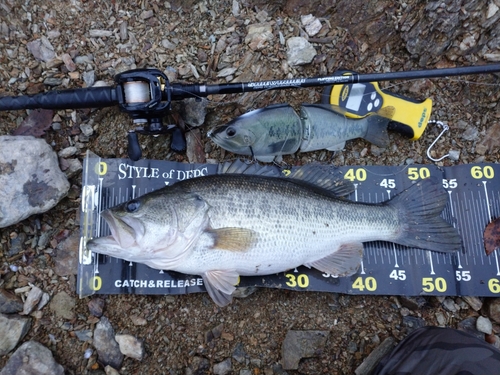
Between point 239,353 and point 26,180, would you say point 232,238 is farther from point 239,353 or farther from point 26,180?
point 26,180

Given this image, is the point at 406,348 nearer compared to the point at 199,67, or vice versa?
the point at 406,348

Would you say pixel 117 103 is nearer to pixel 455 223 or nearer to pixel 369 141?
pixel 369 141

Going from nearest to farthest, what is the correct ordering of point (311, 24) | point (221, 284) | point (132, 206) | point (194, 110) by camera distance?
point (132, 206)
point (221, 284)
point (194, 110)
point (311, 24)

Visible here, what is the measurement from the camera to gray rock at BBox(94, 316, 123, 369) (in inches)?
125

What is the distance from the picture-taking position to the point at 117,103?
10.1 feet

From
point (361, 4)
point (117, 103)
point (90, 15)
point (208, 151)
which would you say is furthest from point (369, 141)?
point (90, 15)

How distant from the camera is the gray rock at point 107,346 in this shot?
3180mm

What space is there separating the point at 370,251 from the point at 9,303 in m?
3.35

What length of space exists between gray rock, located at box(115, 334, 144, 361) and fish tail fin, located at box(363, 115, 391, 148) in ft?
9.67

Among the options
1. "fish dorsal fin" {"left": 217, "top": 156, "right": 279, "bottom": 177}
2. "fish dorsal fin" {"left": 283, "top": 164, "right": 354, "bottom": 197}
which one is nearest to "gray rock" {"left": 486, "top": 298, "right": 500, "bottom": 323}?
"fish dorsal fin" {"left": 283, "top": 164, "right": 354, "bottom": 197}

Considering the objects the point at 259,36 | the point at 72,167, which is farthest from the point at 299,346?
the point at 259,36

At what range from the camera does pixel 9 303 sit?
3.18 metres

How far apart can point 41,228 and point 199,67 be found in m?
2.18

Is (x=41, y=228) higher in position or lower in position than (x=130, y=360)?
higher
